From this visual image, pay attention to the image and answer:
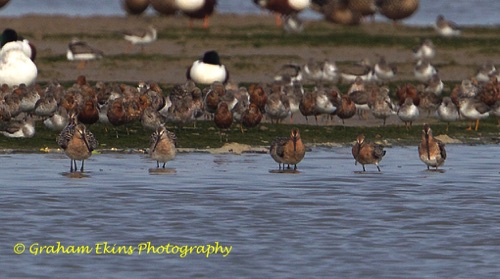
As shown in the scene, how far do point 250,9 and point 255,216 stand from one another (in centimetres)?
5519

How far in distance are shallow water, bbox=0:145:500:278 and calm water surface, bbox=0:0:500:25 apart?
Answer: 40.7 metres

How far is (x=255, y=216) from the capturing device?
62.4ft

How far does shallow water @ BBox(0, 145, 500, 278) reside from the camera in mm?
15750

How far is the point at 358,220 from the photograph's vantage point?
18.8 metres

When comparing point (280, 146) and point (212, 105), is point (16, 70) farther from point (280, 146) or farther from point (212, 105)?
point (280, 146)

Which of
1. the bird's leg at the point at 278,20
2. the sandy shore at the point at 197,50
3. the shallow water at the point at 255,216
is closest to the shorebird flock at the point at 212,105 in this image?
the shallow water at the point at 255,216

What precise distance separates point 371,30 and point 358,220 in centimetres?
3578

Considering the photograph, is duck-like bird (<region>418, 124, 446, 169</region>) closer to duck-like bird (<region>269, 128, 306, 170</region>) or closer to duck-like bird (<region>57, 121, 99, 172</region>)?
duck-like bird (<region>269, 128, 306, 170</region>)

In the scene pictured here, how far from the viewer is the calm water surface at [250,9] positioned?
222 feet

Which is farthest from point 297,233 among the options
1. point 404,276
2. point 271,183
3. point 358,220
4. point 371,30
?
point 371,30

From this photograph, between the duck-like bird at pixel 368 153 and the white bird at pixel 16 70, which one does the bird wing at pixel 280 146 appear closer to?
the duck-like bird at pixel 368 153

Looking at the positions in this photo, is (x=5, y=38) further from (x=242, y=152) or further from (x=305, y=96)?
(x=242, y=152)

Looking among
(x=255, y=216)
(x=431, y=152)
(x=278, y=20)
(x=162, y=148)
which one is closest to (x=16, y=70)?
(x=162, y=148)

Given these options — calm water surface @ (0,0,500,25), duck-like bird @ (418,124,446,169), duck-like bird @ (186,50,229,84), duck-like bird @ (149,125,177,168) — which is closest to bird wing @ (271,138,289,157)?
duck-like bird @ (149,125,177,168)
